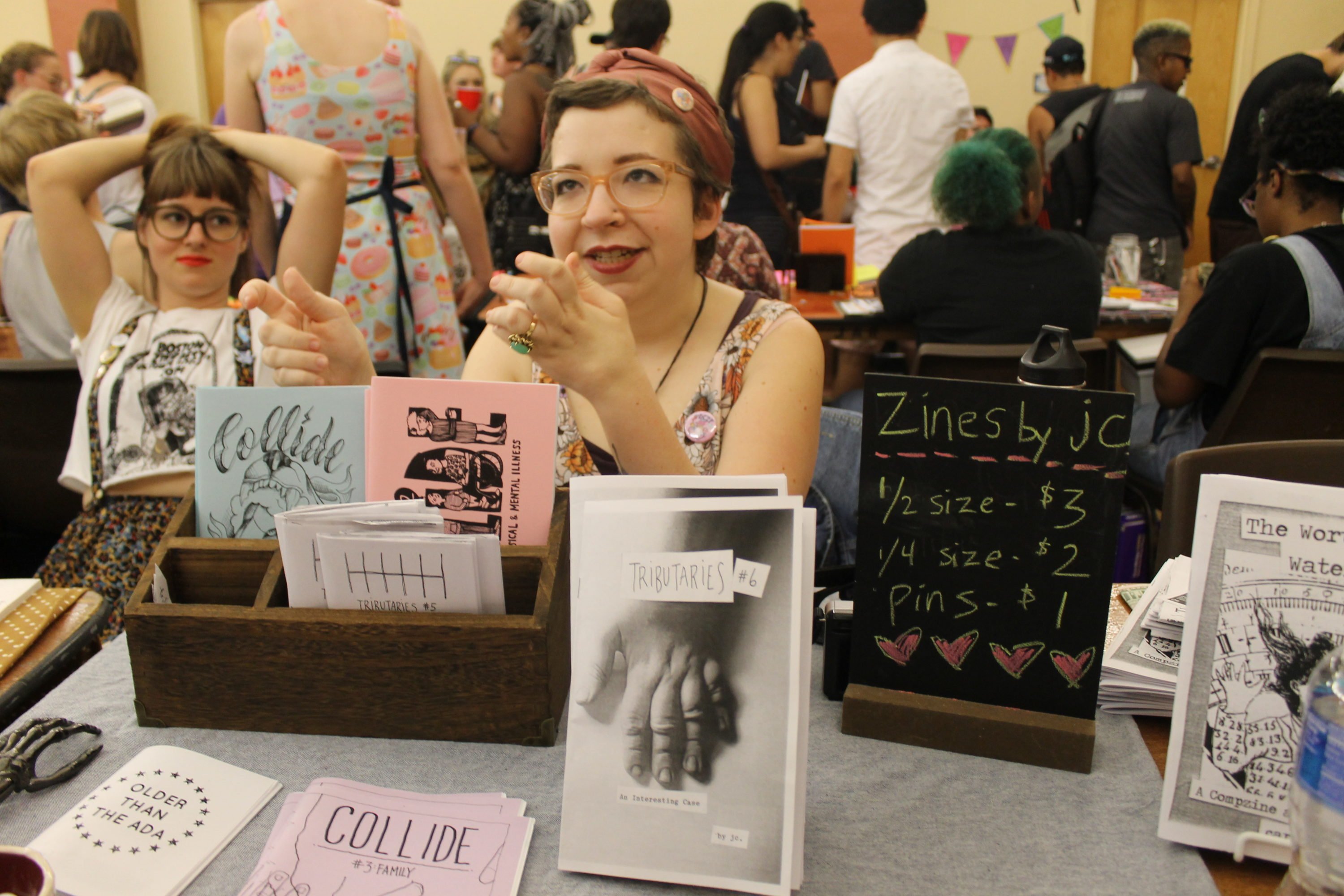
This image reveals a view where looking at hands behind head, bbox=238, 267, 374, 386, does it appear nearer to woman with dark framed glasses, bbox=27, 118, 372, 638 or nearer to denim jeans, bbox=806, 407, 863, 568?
woman with dark framed glasses, bbox=27, 118, 372, 638

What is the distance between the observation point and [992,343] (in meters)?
2.79

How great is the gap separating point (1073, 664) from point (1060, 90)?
18.5ft

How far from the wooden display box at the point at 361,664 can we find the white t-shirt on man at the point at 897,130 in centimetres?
326

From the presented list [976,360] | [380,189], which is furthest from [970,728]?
[380,189]

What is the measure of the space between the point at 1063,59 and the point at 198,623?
5908 millimetres

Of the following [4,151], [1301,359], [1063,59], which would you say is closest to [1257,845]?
[1301,359]

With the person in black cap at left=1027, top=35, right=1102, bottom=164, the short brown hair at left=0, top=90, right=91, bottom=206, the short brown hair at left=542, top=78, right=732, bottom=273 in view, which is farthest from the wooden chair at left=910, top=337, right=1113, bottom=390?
the person in black cap at left=1027, top=35, right=1102, bottom=164

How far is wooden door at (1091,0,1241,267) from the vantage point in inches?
291

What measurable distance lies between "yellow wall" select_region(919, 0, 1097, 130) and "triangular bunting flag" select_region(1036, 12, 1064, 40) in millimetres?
21

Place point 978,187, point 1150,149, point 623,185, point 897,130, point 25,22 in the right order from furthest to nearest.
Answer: point 25,22
point 1150,149
point 897,130
point 978,187
point 623,185

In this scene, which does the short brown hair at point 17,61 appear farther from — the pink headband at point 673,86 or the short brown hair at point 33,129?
the pink headband at point 673,86

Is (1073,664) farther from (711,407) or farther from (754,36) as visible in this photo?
(754,36)

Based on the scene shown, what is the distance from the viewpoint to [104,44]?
414 centimetres

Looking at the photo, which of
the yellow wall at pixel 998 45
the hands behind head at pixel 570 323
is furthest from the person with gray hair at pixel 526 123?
the yellow wall at pixel 998 45
